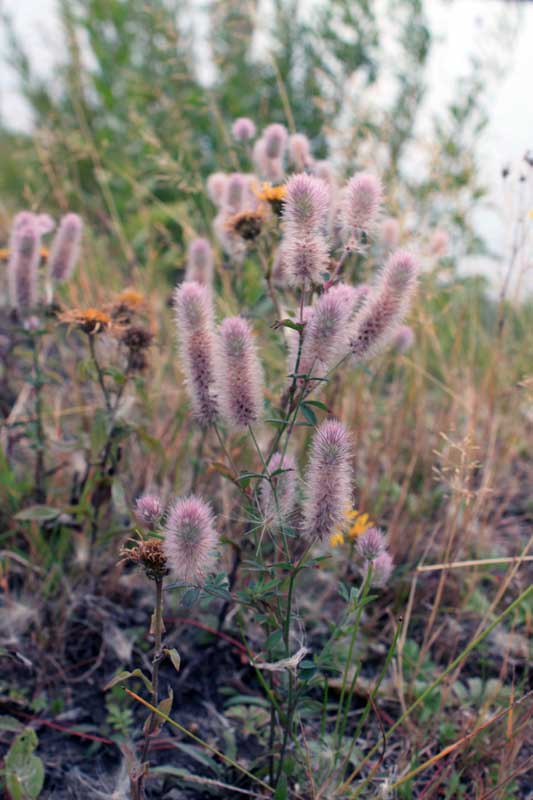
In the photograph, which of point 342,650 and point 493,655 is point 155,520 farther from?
point 493,655

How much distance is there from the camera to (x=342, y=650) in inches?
65.1

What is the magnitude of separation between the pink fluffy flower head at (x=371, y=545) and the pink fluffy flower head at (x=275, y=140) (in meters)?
1.06

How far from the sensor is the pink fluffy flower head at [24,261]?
177 cm

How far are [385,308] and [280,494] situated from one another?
38 cm

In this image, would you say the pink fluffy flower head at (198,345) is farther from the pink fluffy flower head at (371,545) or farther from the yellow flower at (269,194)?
the yellow flower at (269,194)

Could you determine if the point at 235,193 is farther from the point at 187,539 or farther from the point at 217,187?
the point at 187,539

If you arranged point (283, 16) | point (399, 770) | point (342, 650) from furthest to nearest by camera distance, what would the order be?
1. point (283, 16)
2. point (342, 650)
3. point (399, 770)

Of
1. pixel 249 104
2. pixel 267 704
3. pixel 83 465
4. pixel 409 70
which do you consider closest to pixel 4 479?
pixel 83 465

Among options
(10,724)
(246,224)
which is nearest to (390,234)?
(246,224)

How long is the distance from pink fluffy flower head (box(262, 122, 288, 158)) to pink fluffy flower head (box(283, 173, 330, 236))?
2.34ft

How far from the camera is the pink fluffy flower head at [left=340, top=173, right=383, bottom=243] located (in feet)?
4.11

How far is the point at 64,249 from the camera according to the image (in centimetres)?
183

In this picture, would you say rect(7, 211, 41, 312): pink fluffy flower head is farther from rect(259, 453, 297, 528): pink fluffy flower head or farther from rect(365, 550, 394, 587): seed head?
rect(365, 550, 394, 587): seed head

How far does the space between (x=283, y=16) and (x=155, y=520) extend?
3.13m
